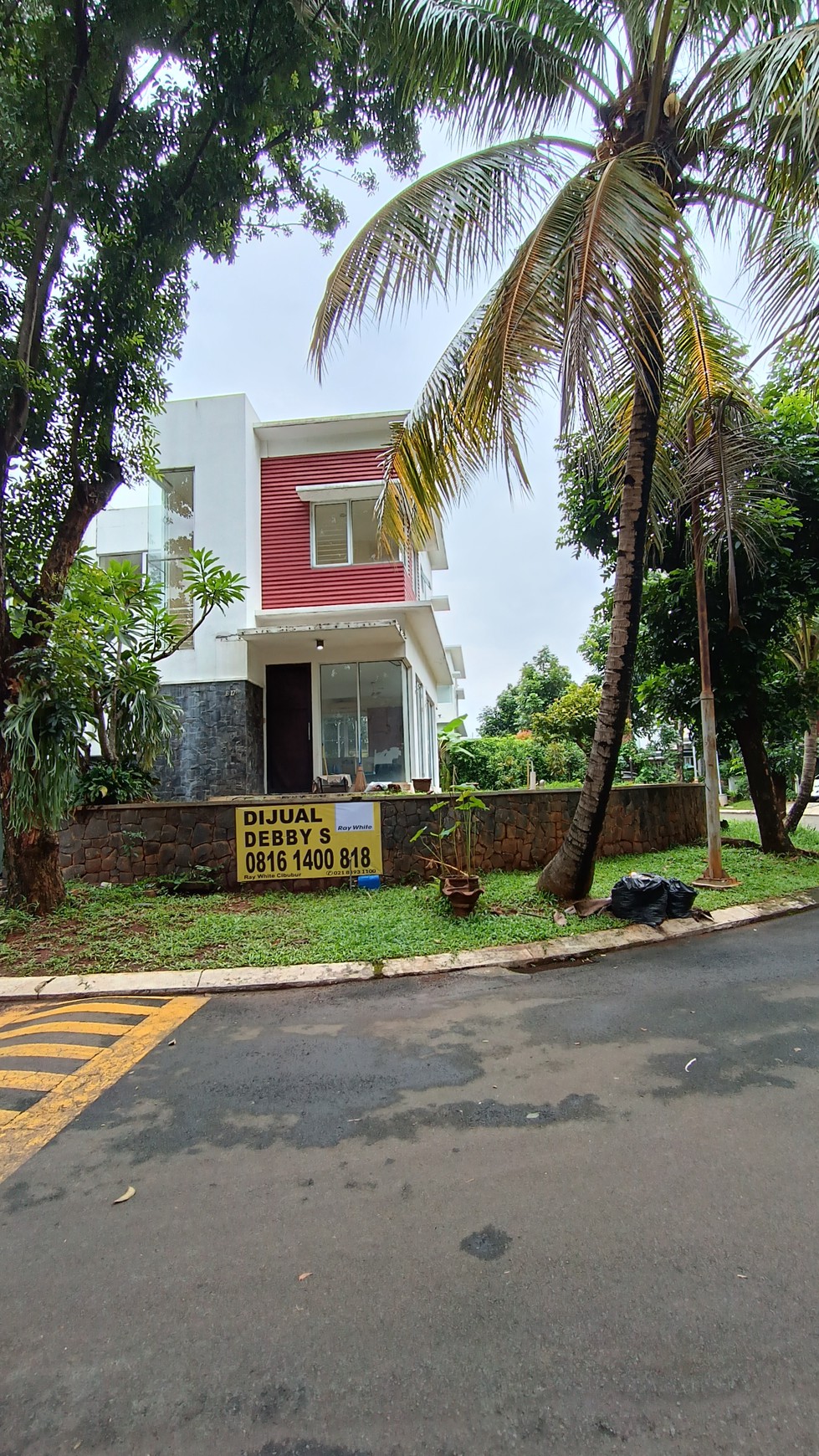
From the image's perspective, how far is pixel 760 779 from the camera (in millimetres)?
9766

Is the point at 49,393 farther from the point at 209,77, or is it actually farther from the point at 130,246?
the point at 209,77

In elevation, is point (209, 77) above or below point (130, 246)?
above

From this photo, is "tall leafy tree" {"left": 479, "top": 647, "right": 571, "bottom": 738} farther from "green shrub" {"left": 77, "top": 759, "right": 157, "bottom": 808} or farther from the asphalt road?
the asphalt road

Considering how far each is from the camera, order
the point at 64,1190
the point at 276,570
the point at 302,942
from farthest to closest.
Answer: the point at 276,570 → the point at 302,942 → the point at 64,1190

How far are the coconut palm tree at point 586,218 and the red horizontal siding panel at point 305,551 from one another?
17.7 ft

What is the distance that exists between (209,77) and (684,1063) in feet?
33.9

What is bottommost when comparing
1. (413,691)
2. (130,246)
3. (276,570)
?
Result: (413,691)

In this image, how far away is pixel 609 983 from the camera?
482 centimetres

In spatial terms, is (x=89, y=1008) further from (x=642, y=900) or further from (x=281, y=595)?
(x=281, y=595)

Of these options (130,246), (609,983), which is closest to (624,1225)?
(609,983)

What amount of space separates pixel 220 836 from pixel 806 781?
10.4m

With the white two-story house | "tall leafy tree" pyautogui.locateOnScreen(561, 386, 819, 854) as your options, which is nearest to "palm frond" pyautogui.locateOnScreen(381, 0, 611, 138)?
"tall leafy tree" pyautogui.locateOnScreen(561, 386, 819, 854)

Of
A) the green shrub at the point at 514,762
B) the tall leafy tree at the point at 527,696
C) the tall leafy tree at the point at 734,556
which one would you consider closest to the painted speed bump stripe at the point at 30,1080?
the tall leafy tree at the point at 734,556

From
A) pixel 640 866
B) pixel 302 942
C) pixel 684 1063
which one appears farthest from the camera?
pixel 640 866
